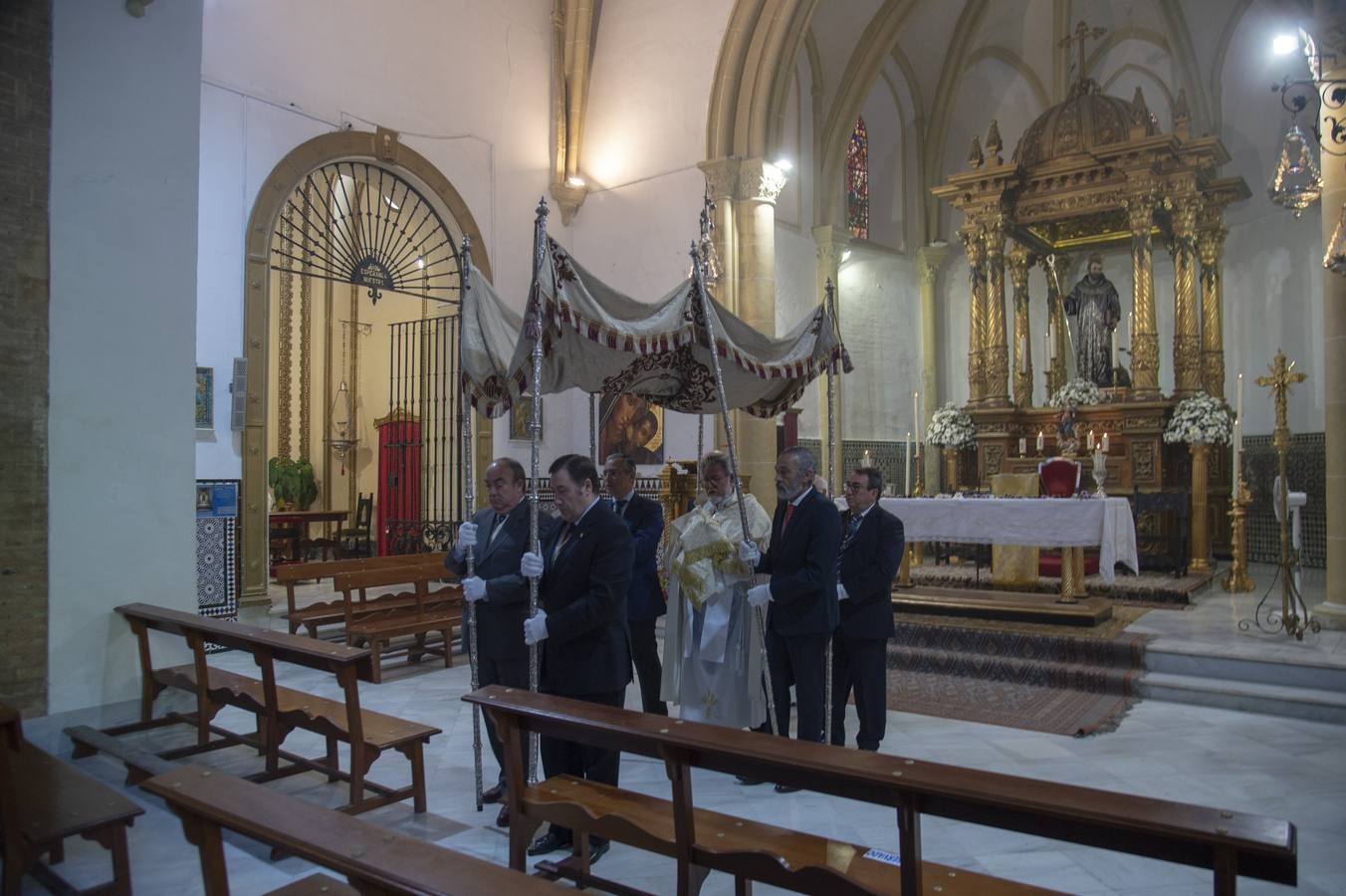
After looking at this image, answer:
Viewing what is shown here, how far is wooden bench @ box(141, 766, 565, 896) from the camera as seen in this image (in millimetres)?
2094

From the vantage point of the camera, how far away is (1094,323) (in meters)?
12.3

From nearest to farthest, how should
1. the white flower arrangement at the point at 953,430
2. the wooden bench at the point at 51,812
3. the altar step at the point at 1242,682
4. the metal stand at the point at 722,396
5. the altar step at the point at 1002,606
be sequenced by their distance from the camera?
1. the wooden bench at the point at 51,812
2. the metal stand at the point at 722,396
3. the altar step at the point at 1242,682
4. the altar step at the point at 1002,606
5. the white flower arrangement at the point at 953,430

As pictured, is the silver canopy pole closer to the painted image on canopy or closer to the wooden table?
the painted image on canopy

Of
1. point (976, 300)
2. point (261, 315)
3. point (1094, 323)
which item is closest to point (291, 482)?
point (261, 315)

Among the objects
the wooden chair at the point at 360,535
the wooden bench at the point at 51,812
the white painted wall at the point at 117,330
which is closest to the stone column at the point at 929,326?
the wooden chair at the point at 360,535

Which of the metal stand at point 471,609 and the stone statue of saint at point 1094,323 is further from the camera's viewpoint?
the stone statue of saint at point 1094,323

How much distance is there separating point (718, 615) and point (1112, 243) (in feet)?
34.2

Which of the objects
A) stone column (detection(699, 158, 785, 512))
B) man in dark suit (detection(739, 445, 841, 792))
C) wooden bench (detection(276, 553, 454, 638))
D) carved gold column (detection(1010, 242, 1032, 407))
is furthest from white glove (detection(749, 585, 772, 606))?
carved gold column (detection(1010, 242, 1032, 407))

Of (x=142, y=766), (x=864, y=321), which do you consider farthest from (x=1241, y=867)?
(x=864, y=321)

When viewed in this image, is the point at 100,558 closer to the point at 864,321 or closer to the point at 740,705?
the point at 740,705

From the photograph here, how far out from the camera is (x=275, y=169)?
31.0 ft

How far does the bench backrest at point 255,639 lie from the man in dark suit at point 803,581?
1.95 meters

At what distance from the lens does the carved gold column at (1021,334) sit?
498 inches

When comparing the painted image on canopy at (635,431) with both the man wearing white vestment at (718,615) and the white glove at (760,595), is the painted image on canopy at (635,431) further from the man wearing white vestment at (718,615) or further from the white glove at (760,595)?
the white glove at (760,595)
